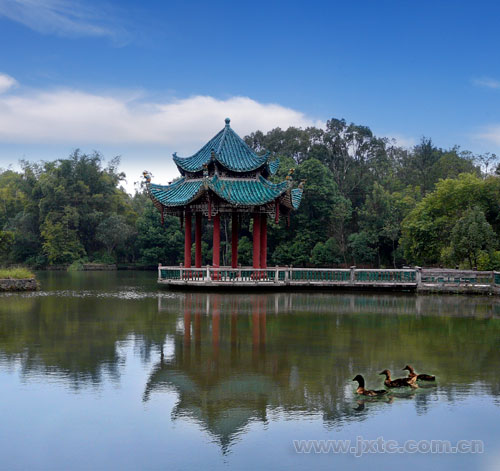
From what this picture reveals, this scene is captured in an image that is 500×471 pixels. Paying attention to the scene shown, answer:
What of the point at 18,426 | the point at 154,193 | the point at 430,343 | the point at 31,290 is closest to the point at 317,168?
the point at 154,193

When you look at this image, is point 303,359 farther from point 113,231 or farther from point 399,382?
point 113,231

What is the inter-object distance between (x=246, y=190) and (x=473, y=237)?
457 inches

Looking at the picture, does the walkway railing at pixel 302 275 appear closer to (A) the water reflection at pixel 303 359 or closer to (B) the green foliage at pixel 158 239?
(A) the water reflection at pixel 303 359

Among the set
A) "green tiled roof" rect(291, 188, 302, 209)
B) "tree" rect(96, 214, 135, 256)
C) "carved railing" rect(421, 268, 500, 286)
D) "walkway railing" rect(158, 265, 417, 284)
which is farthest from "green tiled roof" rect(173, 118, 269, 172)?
"tree" rect(96, 214, 135, 256)

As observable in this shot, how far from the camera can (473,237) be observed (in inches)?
1144

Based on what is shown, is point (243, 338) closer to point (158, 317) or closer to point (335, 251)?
point (158, 317)

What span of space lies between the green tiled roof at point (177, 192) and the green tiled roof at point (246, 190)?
111 centimetres

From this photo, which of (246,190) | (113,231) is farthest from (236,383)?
(113,231)

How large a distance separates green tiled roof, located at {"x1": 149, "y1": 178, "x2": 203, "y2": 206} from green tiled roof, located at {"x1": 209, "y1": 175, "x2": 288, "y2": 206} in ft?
3.64

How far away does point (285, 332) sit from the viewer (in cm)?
1523

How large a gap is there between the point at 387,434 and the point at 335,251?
39590 millimetres

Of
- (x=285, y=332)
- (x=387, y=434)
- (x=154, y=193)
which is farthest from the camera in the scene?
(x=154, y=193)

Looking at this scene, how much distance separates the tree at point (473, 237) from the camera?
29.1 metres

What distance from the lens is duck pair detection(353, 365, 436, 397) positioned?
364 inches
